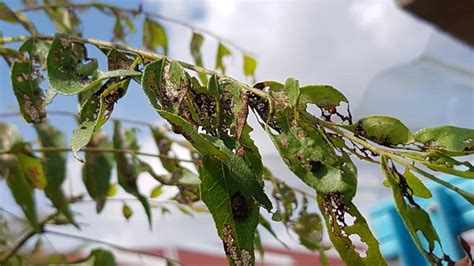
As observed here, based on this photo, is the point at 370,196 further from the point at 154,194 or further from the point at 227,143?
the point at 227,143

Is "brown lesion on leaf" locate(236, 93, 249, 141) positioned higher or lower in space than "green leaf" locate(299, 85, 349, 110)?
lower

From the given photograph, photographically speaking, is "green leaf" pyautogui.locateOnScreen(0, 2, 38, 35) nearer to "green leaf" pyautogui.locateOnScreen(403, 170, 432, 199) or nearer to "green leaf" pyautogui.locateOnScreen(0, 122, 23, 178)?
"green leaf" pyautogui.locateOnScreen(0, 122, 23, 178)

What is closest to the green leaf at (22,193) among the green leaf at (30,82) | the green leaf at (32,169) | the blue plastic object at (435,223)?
the green leaf at (32,169)

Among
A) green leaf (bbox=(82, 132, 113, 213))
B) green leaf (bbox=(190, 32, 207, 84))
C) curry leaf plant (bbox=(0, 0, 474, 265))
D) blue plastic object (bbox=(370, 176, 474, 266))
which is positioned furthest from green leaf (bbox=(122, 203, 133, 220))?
blue plastic object (bbox=(370, 176, 474, 266))

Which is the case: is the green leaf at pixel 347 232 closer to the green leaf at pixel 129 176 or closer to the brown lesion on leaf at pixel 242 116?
the brown lesion on leaf at pixel 242 116

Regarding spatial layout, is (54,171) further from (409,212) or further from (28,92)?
(409,212)

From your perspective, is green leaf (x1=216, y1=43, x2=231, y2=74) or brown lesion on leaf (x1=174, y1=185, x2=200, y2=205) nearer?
brown lesion on leaf (x1=174, y1=185, x2=200, y2=205)
